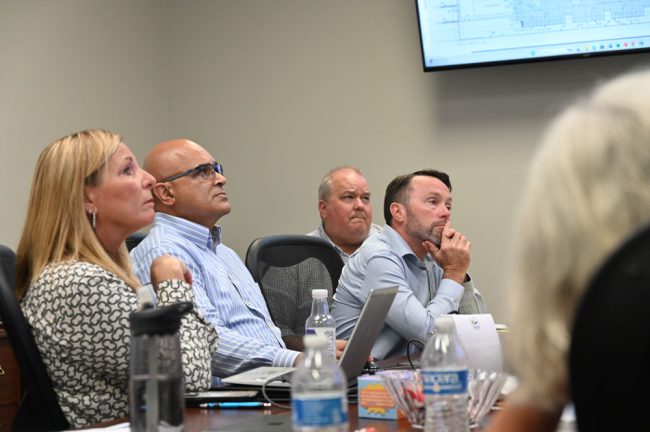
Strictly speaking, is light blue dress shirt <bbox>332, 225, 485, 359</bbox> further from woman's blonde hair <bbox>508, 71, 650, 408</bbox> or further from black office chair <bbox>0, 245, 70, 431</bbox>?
woman's blonde hair <bbox>508, 71, 650, 408</bbox>

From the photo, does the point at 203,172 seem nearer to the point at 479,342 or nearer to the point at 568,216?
the point at 479,342

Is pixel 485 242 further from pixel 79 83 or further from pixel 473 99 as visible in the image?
pixel 79 83

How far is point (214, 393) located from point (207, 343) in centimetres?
29

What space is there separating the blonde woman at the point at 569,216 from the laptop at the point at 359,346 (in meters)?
0.97

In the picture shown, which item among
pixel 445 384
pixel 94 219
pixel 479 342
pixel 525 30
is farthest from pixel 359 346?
pixel 525 30

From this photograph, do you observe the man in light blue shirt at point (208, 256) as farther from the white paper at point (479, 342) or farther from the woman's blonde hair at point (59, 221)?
the white paper at point (479, 342)

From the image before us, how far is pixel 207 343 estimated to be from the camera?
7.00 feet

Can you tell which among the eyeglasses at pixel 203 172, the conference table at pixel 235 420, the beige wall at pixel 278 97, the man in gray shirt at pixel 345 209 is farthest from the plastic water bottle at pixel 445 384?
the man in gray shirt at pixel 345 209

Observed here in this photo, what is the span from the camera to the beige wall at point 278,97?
14.4 feet

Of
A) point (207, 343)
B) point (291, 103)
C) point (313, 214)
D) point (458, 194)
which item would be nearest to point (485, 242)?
point (458, 194)

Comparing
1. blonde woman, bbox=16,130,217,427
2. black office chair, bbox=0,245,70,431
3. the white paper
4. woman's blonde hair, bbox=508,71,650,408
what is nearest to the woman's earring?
blonde woman, bbox=16,130,217,427

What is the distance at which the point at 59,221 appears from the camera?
2055mm

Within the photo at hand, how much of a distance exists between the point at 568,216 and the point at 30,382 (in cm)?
142

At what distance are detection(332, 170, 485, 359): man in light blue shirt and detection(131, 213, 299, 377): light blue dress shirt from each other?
0.40 m
